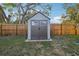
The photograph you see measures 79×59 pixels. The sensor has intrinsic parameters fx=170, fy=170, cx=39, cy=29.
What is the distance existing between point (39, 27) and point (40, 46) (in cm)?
17

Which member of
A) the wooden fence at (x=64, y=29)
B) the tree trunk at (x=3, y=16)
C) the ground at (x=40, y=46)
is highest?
the tree trunk at (x=3, y=16)

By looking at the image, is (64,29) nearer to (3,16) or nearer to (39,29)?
(39,29)

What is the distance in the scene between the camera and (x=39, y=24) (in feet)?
5.01

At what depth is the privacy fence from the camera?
59.4 inches

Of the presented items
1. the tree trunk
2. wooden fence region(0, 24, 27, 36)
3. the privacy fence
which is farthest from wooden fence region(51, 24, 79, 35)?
the tree trunk

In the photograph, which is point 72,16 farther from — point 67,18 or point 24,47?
point 24,47

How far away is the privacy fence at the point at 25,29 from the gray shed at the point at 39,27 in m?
0.04

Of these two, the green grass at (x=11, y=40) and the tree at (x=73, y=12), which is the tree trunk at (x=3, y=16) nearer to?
the green grass at (x=11, y=40)

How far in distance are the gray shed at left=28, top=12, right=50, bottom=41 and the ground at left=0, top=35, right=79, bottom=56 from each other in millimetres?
54

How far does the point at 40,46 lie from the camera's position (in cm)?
150

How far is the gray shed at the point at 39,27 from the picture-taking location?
1.51 metres

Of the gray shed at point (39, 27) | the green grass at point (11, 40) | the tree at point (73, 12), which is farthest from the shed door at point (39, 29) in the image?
the tree at point (73, 12)

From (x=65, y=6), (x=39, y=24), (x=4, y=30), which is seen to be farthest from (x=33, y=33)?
(x=65, y=6)

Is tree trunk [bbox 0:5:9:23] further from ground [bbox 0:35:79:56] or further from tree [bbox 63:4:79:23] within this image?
tree [bbox 63:4:79:23]
